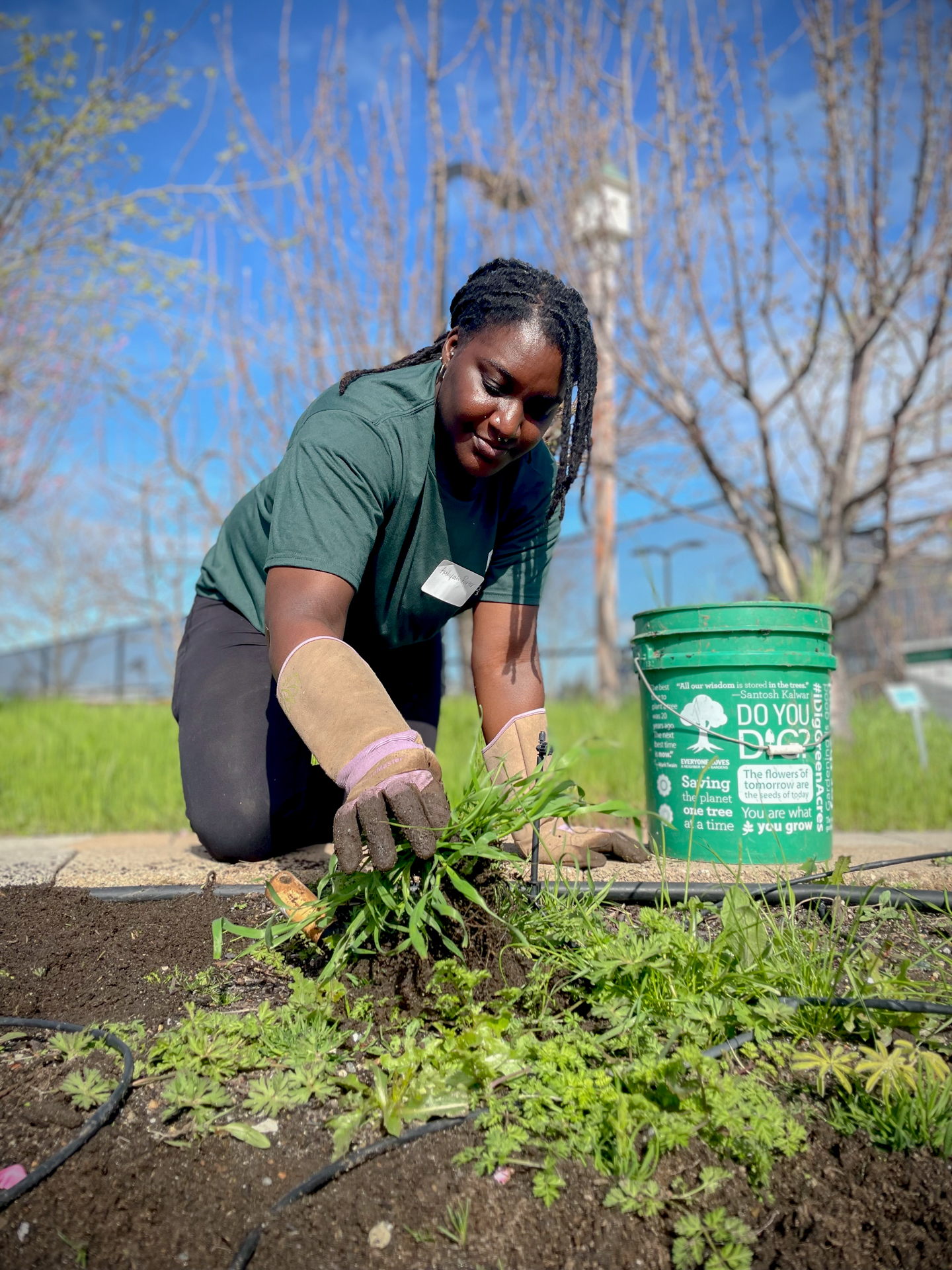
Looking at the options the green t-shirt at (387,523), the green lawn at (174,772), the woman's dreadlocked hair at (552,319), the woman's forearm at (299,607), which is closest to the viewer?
the woman's forearm at (299,607)

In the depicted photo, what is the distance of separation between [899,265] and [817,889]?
4.12 m

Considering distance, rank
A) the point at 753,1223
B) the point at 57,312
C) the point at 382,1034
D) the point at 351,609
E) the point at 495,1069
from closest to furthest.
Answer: the point at 753,1223 < the point at 495,1069 < the point at 382,1034 < the point at 351,609 < the point at 57,312

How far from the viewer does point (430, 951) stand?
5.28 feet

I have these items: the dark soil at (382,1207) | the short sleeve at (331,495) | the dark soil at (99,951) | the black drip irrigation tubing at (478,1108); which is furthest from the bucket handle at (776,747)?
the dark soil at (99,951)

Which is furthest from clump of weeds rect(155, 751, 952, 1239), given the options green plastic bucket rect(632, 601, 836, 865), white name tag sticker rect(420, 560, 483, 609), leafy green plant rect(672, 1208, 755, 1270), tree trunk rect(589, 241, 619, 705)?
tree trunk rect(589, 241, 619, 705)

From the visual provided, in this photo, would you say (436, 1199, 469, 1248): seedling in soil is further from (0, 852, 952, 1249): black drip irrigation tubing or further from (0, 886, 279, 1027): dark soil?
(0, 886, 279, 1027): dark soil

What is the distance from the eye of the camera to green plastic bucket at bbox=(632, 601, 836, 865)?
2227mm

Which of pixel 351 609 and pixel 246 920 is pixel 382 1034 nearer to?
pixel 246 920

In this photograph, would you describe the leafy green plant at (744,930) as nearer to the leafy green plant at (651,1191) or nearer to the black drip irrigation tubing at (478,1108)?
the black drip irrigation tubing at (478,1108)

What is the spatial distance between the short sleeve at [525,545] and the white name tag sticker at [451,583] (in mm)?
129

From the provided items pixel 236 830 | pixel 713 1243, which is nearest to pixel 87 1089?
pixel 713 1243

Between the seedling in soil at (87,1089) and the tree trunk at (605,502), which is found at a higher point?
the tree trunk at (605,502)

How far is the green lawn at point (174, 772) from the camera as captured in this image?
4.07 m

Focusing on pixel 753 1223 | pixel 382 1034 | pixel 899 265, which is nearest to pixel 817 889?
pixel 753 1223
